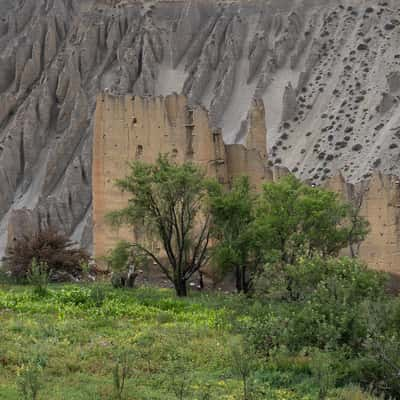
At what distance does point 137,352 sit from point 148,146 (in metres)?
16.0

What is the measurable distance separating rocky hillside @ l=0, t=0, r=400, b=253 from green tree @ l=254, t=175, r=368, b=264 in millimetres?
21735

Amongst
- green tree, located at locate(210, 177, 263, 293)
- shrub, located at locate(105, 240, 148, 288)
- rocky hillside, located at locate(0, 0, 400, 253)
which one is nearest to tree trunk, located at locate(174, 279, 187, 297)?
green tree, located at locate(210, 177, 263, 293)

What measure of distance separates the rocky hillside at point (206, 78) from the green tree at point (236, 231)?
22.2m

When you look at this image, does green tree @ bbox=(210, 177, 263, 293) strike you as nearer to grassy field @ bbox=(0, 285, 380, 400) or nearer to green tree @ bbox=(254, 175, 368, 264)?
green tree @ bbox=(254, 175, 368, 264)

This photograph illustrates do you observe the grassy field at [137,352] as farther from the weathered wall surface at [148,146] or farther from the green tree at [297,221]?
the weathered wall surface at [148,146]

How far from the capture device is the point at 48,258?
27.7 m

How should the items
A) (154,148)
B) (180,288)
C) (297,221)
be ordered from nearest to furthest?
(180,288) < (297,221) < (154,148)

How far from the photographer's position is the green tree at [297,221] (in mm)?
23516

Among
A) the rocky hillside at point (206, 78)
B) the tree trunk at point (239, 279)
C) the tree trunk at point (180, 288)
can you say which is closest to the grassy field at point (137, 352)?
the tree trunk at point (180, 288)

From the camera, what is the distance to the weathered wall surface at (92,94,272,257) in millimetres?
29281

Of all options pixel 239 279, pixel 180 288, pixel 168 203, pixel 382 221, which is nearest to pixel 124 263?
pixel 180 288

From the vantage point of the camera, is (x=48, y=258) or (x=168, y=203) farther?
(x=48, y=258)

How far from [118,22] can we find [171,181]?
4664cm

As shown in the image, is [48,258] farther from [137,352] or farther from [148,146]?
[137,352]
